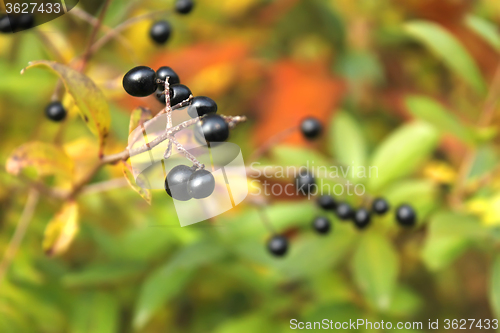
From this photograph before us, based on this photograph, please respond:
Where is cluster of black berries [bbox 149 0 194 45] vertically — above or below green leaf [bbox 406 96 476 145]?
above

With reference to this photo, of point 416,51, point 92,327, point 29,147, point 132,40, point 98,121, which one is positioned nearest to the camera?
point 98,121

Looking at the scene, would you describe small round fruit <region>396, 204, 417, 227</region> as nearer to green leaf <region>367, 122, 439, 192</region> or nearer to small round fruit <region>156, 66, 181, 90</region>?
green leaf <region>367, 122, 439, 192</region>

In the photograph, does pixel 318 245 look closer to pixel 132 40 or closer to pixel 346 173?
pixel 346 173

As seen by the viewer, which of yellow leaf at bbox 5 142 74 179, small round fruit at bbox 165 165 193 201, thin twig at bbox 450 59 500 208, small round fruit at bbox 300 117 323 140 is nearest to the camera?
small round fruit at bbox 165 165 193 201

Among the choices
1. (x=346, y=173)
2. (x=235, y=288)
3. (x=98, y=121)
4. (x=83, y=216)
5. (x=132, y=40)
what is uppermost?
(x=98, y=121)

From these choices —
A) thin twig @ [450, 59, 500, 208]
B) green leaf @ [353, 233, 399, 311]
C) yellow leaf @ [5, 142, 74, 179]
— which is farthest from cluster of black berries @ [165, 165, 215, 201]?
thin twig @ [450, 59, 500, 208]

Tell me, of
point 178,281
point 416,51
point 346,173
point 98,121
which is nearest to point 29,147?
point 98,121

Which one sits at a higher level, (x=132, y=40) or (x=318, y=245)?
(x=132, y=40)

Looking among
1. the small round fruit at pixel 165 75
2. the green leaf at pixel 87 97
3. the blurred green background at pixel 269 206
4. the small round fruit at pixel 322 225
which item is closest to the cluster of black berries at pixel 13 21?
the blurred green background at pixel 269 206
